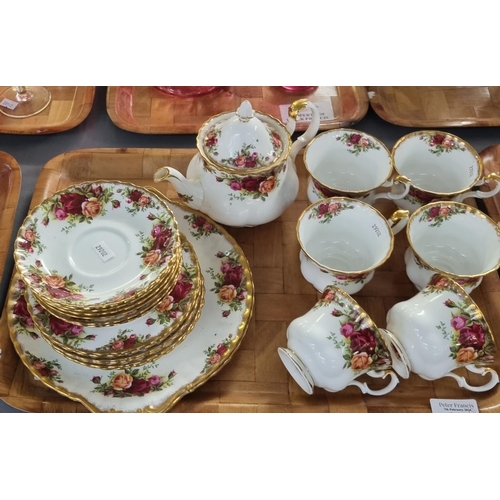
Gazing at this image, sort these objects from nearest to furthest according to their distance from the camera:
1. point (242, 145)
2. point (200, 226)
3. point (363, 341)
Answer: point (363, 341), point (242, 145), point (200, 226)

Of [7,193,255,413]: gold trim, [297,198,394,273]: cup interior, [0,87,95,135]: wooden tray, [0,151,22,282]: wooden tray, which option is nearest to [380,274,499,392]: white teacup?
[297,198,394,273]: cup interior

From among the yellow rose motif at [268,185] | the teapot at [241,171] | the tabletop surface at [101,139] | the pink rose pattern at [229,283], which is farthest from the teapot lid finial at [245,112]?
the tabletop surface at [101,139]

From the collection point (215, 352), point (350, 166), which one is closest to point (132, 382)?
point (215, 352)

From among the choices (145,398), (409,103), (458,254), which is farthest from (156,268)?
(409,103)

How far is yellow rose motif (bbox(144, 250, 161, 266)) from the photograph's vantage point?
29.2 inches

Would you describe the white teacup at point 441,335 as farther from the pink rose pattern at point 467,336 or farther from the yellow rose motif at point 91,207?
the yellow rose motif at point 91,207

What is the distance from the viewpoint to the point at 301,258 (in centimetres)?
86

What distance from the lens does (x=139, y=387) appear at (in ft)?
2.43

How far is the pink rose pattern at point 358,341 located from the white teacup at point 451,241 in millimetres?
177

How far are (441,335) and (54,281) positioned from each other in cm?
56

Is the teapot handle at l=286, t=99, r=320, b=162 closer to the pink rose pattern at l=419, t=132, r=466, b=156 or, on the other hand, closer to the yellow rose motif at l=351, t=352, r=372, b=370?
the pink rose pattern at l=419, t=132, r=466, b=156

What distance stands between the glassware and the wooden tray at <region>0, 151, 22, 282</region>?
17 centimetres

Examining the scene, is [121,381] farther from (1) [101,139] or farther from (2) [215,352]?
(1) [101,139]

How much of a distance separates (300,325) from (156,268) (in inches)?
9.0
